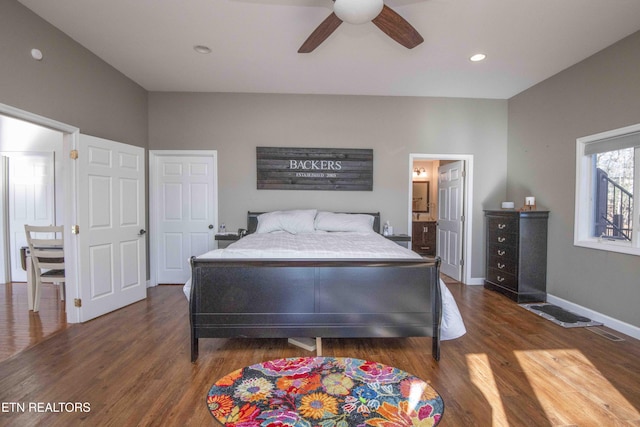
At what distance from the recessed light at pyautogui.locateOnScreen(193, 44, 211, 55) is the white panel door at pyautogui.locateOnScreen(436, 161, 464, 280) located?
3774mm

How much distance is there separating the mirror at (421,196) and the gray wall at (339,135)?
2.66m

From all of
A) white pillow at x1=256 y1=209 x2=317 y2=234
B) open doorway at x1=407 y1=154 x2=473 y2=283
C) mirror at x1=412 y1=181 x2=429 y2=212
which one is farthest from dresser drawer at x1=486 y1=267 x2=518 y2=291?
mirror at x1=412 y1=181 x2=429 y2=212

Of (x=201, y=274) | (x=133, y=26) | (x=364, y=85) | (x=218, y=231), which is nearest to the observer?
(x=201, y=274)

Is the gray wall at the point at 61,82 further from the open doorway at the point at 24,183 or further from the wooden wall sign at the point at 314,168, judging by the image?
the wooden wall sign at the point at 314,168

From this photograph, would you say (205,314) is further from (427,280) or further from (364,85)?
(364,85)

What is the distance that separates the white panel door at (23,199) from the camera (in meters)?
4.53

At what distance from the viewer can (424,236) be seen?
6.71m

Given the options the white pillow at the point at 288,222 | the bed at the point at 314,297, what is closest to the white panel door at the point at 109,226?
the white pillow at the point at 288,222

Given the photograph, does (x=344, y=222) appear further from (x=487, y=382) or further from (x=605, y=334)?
(x=605, y=334)

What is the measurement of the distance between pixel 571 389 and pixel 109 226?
14.3 feet

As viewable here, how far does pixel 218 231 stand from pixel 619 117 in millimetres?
4793

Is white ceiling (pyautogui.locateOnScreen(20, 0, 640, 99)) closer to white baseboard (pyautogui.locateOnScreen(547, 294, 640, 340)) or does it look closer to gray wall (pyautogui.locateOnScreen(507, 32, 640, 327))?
gray wall (pyautogui.locateOnScreen(507, 32, 640, 327))

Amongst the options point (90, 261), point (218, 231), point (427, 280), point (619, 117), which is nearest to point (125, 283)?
point (90, 261)

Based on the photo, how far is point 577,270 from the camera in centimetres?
342
